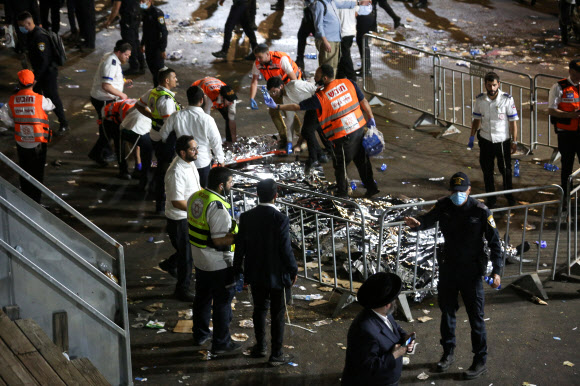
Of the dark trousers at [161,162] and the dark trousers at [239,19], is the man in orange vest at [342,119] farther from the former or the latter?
the dark trousers at [239,19]

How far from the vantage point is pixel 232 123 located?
11.0 metres

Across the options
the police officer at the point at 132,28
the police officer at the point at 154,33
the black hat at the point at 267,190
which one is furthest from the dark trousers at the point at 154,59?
the black hat at the point at 267,190

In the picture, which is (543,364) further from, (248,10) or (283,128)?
(248,10)

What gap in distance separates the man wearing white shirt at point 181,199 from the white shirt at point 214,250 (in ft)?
2.83

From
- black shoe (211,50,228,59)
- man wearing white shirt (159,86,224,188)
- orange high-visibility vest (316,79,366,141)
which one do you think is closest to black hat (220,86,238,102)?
orange high-visibility vest (316,79,366,141)

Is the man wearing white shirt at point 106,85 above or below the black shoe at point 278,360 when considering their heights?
above

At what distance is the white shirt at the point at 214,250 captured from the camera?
648cm

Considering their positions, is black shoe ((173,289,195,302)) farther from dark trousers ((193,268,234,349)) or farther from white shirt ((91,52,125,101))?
white shirt ((91,52,125,101))

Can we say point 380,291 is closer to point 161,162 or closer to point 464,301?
point 464,301

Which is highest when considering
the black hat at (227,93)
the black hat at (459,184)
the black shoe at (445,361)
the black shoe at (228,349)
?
the black hat at (459,184)

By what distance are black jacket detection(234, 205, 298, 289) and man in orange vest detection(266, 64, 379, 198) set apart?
3.56 m

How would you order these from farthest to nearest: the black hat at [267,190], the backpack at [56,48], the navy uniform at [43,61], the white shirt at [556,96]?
the backpack at [56,48] → the navy uniform at [43,61] → the white shirt at [556,96] → the black hat at [267,190]

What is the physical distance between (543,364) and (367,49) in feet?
28.3

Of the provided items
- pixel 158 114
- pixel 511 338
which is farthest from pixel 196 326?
pixel 158 114
